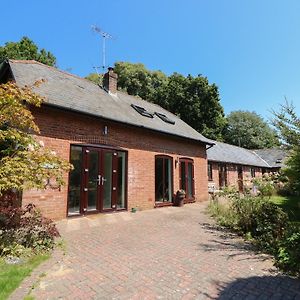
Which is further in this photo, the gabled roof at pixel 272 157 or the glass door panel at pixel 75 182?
the gabled roof at pixel 272 157

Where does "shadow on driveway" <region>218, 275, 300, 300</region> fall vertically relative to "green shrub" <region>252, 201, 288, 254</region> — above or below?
below

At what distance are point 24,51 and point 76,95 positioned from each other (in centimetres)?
2215

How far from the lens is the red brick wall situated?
9.17m

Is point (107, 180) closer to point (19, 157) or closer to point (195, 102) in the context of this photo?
point (19, 157)

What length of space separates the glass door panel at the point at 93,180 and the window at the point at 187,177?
5.70 meters

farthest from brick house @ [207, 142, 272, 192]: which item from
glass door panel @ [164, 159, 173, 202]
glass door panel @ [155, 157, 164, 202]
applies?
glass door panel @ [155, 157, 164, 202]

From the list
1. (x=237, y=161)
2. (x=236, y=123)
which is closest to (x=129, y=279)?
(x=237, y=161)

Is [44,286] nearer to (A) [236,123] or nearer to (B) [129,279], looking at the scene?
(B) [129,279]

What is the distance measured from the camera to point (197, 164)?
648 inches

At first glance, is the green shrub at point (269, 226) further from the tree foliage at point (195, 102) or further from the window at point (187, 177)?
the tree foliage at point (195, 102)

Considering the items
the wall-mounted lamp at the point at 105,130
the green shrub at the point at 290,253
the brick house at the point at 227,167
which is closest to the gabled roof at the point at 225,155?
the brick house at the point at 227,167

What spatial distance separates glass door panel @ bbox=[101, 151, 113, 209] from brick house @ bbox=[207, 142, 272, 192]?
37.7ft

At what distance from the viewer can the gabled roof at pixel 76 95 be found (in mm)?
10055

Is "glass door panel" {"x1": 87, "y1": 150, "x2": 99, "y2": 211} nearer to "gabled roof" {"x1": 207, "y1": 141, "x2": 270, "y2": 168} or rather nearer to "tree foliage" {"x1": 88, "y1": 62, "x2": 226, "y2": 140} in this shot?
"gabled roof" {"x1": 207, "y1": 141, "x2": 270, "y2": 168}
